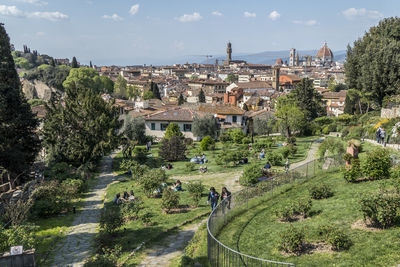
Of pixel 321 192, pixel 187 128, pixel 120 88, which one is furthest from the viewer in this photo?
pixel 120 88

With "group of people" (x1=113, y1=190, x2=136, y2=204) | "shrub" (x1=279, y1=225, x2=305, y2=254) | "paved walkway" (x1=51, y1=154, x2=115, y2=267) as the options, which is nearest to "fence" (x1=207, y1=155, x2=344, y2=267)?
"shrub" (x1=279, y1=225, x2=305, y2=254)

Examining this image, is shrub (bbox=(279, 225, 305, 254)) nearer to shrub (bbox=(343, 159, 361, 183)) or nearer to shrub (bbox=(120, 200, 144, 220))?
shrub (bbox=(343, 159, 361, 183))

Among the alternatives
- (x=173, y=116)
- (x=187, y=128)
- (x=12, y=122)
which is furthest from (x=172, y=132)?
(x=12, y=122)

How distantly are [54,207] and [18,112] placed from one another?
967 centimetres

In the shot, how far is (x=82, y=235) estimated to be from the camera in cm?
1639

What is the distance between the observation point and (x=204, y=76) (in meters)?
183

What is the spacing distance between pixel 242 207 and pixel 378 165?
6453mm

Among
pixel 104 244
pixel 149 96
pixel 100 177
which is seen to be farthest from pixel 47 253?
pixel 149 96

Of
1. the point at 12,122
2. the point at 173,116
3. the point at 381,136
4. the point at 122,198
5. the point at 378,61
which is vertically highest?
the point at 378,61

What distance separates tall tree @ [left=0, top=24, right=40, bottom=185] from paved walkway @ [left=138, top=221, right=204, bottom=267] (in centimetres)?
1404

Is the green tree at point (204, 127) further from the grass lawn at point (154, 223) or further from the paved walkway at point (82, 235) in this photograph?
the grass lawn at point (154, 223)

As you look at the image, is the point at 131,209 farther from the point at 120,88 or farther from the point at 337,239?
the point at 120,88

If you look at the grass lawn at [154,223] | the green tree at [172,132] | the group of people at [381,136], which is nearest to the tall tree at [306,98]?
the green tree at [172,132]

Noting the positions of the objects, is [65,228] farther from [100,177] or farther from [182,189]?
[100,177]
